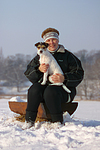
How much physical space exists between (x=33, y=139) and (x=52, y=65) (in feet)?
3.54

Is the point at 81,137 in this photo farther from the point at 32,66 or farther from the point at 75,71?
the point at 32,66

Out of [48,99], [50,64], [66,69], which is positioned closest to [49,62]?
[50,64]

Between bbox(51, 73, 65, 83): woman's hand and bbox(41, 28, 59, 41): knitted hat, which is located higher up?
bbox(41, 28, 59, 41): knitted hat

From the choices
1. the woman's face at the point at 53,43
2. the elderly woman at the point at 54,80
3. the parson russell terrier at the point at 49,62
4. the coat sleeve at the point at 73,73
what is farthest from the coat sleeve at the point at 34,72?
the coat sleeve at the point at 73,73

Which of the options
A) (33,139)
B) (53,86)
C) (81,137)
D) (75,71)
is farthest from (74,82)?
(33,139)

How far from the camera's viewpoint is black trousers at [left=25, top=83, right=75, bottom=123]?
7.68ft

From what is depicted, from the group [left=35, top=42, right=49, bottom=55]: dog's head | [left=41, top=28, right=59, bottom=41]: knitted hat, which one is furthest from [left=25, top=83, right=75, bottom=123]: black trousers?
[left=41, top=28, right=59, bottom=41]: knitted hat

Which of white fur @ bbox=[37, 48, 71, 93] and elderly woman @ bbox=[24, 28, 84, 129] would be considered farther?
white fur @ bbox=[37, 48, 71, 93]

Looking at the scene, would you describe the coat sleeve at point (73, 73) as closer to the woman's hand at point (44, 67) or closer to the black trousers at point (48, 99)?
the black trousers at point (48, 99)

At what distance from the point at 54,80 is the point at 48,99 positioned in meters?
0.28

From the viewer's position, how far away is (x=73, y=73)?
266 centimetres

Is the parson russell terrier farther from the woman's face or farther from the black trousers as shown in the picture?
the woman's face

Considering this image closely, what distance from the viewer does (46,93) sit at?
7.82 ft

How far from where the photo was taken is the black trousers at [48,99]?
234 centimetres
